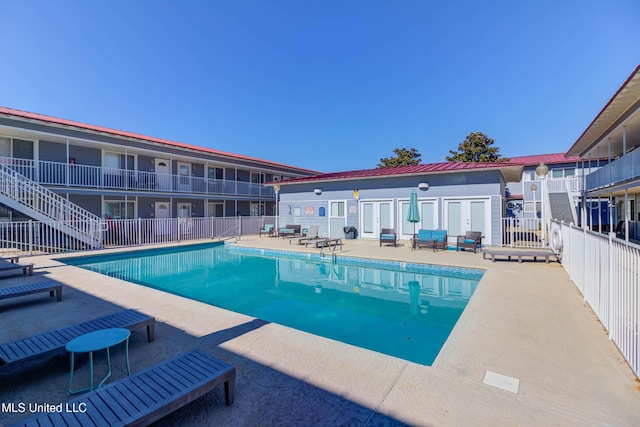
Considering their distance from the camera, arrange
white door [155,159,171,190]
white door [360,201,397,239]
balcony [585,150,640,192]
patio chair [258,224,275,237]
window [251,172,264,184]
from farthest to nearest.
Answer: window [251,172,264,184], patio chair [258,224,275,237], white door [155,159,171,190], white door [360,201,397,239], balcony [585,150,640,192]

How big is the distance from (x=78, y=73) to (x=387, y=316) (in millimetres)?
18711

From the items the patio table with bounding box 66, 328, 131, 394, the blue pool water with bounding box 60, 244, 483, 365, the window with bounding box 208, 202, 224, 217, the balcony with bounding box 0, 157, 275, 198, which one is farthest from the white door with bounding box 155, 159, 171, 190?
the patio table with bounding box 66, 328, 131, 394

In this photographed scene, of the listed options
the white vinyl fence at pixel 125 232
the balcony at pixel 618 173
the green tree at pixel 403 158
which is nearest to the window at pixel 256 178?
the white vinyl fence at pixel 125 232

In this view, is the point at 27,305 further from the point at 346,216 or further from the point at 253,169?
the point at 253,169

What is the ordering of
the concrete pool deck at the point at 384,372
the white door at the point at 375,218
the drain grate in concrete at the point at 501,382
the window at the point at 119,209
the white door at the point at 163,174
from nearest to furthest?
the concrete pool deck at the point at 384,372, the drain grate in concrete at the point at 501,382, the white door at the point at 375,218, the window at the point at 119,209, the white door at the point at 163,174

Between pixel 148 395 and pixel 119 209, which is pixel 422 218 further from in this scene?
pixel 119 209

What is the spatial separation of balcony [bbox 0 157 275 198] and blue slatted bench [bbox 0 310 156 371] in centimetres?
1407

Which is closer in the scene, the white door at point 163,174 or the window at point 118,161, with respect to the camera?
the window at point 118,161

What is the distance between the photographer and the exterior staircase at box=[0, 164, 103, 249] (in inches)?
439

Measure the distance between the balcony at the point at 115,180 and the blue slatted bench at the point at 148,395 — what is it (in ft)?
51.9

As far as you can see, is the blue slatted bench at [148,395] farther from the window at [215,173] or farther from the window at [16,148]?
the window at [215,173]

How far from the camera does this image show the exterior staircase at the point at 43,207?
11141 millimetres

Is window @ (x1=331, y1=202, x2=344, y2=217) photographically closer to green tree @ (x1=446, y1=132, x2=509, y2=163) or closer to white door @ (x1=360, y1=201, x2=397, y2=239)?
white door @ (x1=360, y1=201, x2=397, y2=239)

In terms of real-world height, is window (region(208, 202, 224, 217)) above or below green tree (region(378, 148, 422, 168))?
below
